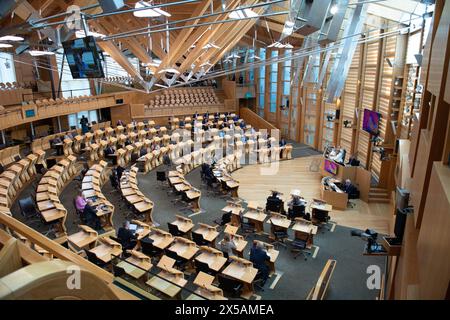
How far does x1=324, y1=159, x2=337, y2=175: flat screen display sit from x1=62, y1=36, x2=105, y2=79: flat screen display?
445 inches

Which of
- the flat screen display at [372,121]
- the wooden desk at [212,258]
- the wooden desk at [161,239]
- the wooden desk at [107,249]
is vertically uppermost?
the flat screen display at [372,121]

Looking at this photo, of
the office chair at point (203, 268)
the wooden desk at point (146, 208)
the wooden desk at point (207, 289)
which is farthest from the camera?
the wooden desk at point (146, 208)

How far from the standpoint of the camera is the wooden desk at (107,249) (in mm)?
8277

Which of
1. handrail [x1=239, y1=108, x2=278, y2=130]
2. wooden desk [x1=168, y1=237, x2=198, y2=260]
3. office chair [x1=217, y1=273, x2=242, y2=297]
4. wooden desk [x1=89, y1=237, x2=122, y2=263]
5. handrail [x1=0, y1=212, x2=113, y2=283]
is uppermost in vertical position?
handrail [x1=0, y1=212, x2=113, y2=283]

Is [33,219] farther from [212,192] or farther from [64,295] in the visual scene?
[64,295]

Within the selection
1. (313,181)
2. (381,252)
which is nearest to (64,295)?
(381,252)

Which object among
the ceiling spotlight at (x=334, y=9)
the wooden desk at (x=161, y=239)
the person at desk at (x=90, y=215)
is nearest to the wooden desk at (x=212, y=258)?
the wooden desk at (x=161, y=239)

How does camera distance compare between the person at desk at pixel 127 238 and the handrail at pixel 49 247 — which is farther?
the person at desk at pixel 127 238

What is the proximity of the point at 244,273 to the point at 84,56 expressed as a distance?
6.27 metres

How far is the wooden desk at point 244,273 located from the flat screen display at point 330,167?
29.2ft

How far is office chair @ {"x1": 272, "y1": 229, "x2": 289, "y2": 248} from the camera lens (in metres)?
10.7

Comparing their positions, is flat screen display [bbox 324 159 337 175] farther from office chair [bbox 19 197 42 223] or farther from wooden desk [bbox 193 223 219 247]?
office chair [bbox 19 197 42 223]

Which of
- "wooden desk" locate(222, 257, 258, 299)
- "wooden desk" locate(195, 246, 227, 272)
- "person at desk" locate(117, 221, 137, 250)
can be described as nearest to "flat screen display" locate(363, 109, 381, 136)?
"wooden desk" locate(222, 257, 258, 299)

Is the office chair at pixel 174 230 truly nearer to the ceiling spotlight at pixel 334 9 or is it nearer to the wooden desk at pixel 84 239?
the wooden desk at pixel 84 239
